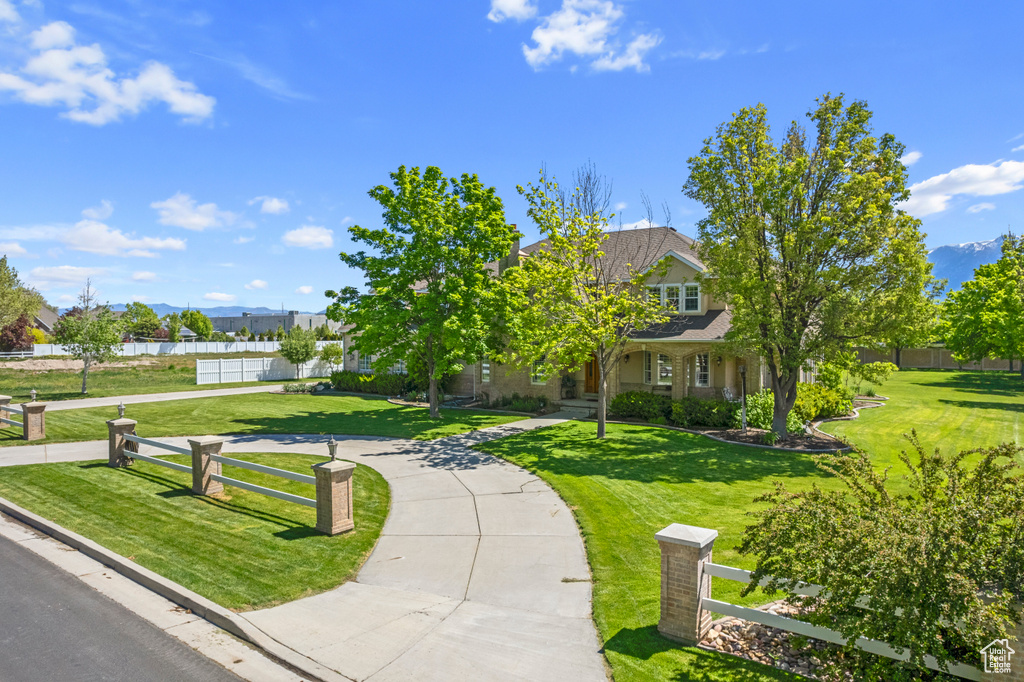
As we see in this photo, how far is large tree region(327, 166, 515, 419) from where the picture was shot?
20875mm

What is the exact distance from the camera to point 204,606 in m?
6.85

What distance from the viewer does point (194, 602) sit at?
274 inches

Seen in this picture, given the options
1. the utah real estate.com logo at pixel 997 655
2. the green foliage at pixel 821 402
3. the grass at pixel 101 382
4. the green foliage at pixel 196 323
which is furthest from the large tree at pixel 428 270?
the green foliage at pixel 196 323

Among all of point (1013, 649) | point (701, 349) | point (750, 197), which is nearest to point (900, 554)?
point (1013, 649)

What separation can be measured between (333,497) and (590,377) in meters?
19.1

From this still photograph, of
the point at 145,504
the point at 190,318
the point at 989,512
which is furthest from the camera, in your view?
the point at 190,318

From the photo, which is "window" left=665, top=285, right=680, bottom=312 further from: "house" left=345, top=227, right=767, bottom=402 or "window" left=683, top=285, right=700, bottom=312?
"window" left=683, top=285, right=700, bottom=312

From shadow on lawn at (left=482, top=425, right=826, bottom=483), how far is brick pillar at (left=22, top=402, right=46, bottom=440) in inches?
560

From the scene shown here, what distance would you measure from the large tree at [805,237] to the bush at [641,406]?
14.7 ft

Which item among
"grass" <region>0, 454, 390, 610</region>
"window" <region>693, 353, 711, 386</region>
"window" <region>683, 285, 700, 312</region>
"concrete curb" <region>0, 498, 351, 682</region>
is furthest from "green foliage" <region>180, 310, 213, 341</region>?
"concrete curb" <region>0, 498, 351, 682</region>

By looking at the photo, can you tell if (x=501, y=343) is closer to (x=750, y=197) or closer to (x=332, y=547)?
(x=750, y=197)

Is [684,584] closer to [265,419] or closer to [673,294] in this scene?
[673,294]

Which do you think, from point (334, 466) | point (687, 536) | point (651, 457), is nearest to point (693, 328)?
point (651, 457)

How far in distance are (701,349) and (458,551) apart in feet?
51.8
